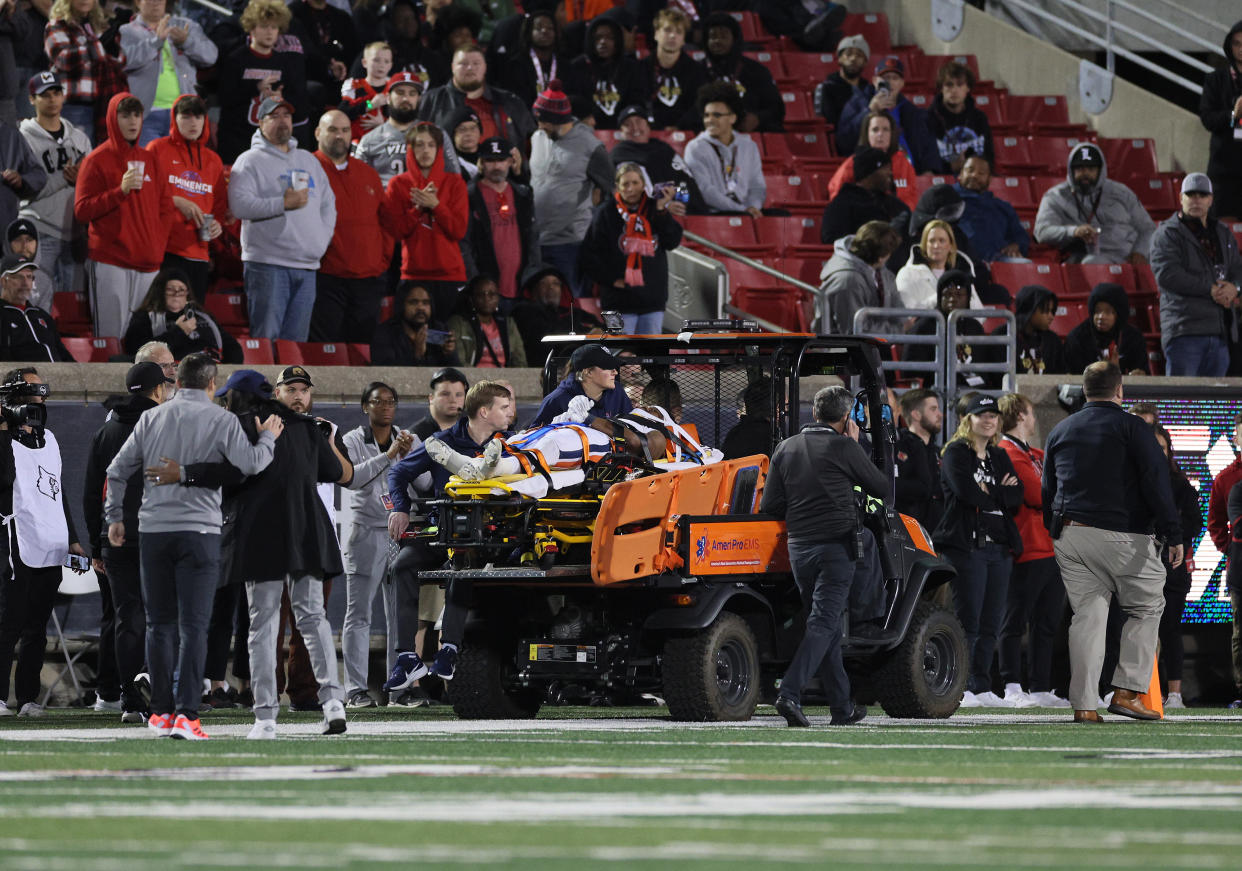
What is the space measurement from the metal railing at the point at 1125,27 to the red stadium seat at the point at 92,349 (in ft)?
42.3

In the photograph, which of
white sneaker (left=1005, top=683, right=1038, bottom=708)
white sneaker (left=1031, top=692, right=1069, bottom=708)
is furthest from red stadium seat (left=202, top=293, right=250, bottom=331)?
white sneaker (left=1031, top=692, right=1069, bottom=708)

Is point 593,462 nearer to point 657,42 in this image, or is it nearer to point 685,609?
point 685,609

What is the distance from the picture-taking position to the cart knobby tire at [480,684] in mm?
12969

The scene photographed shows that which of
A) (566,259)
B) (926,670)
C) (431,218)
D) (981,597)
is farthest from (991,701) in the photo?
(431,218)

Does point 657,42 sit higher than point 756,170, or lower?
higher

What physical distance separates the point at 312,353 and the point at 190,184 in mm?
1543

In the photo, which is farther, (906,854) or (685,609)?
(685,609)

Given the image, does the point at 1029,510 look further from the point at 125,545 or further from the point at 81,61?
the point at 81,61

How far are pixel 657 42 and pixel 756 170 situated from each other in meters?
1.85

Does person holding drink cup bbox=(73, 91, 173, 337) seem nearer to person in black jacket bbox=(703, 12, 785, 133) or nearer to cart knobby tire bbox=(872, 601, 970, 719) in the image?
cart knobby tire bbox=(872, 601, 970, 719)

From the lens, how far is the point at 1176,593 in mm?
16359

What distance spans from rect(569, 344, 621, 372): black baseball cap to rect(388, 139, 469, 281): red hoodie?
4633 mm

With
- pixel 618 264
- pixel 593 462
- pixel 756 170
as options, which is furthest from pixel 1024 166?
pixel 593 462

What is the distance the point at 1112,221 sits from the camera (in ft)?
73.3
